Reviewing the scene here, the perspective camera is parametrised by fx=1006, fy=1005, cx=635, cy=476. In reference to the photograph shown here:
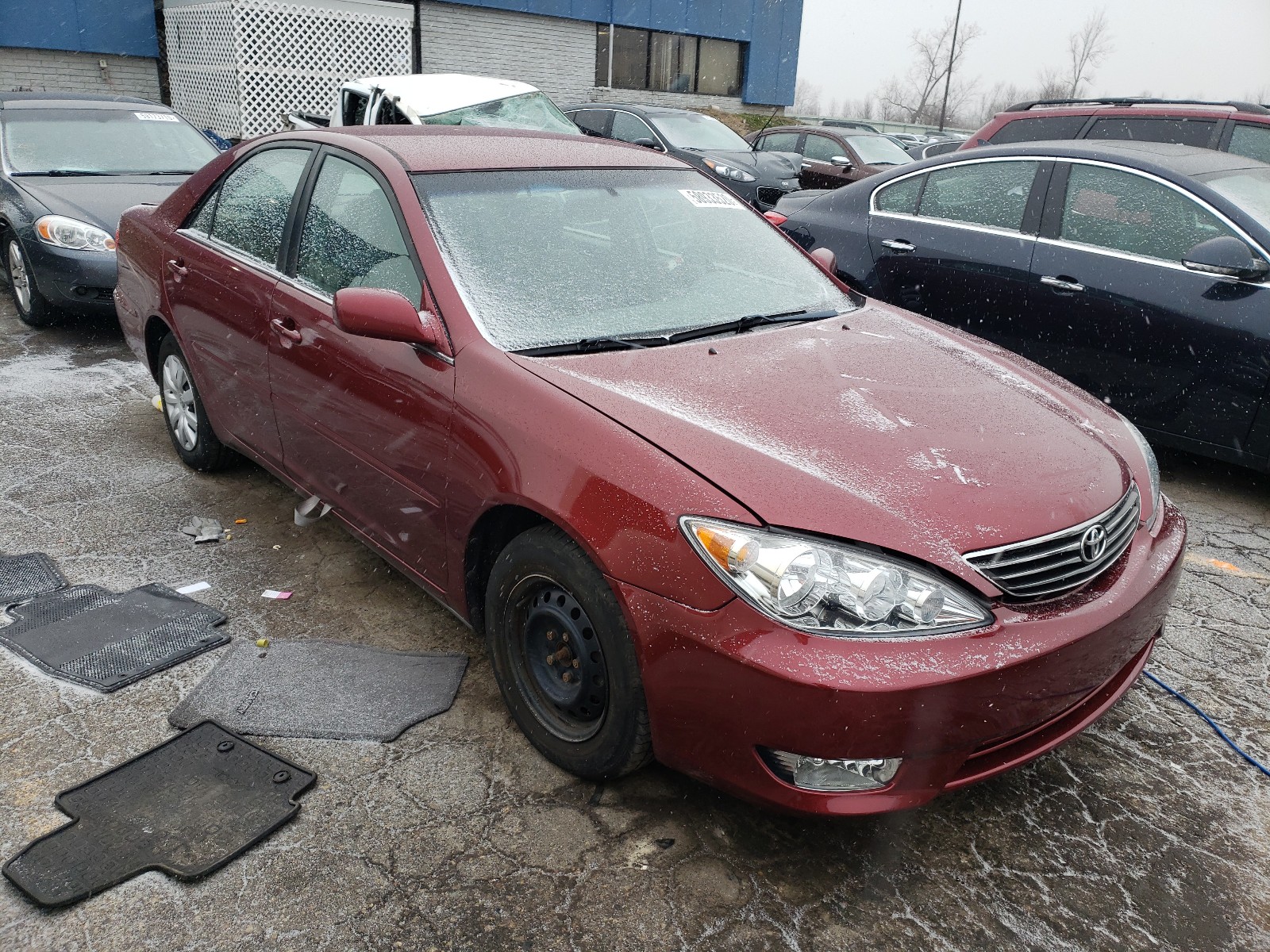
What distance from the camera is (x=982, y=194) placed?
5.39 meters

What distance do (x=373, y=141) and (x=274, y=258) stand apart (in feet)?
1.89

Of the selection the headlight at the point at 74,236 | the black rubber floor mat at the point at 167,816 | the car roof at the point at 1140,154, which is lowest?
the black rubber floor mat at the point at 167,816

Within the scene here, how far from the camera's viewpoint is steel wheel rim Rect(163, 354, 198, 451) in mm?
4477

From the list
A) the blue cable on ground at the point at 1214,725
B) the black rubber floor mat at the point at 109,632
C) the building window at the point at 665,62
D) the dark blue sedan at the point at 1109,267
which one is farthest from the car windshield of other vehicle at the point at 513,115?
the building window at the point at 665,62

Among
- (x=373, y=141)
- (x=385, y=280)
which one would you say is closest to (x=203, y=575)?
(x=385, y=280)

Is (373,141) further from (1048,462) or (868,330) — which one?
(1048,462)

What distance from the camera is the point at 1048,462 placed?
8.21 ft

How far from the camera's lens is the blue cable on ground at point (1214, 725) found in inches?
111

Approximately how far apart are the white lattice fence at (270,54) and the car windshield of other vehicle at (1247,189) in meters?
14.5

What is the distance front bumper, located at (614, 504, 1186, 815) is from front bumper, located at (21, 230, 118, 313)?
227 inches

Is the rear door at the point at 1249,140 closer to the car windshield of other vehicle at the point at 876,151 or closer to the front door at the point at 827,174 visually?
the front door at the point at 827,174

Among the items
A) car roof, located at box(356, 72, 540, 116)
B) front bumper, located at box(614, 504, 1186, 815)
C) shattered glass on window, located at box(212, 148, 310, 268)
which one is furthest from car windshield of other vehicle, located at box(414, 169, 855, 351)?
car roof, located at box(356, 72, 540, 116)

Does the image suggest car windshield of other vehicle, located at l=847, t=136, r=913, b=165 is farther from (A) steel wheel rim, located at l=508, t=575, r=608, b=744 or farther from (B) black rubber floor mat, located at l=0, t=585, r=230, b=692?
(A) steel wheel rim, located at l=508, t=575, r=608, b=744

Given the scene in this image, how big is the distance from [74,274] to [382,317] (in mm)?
4971
